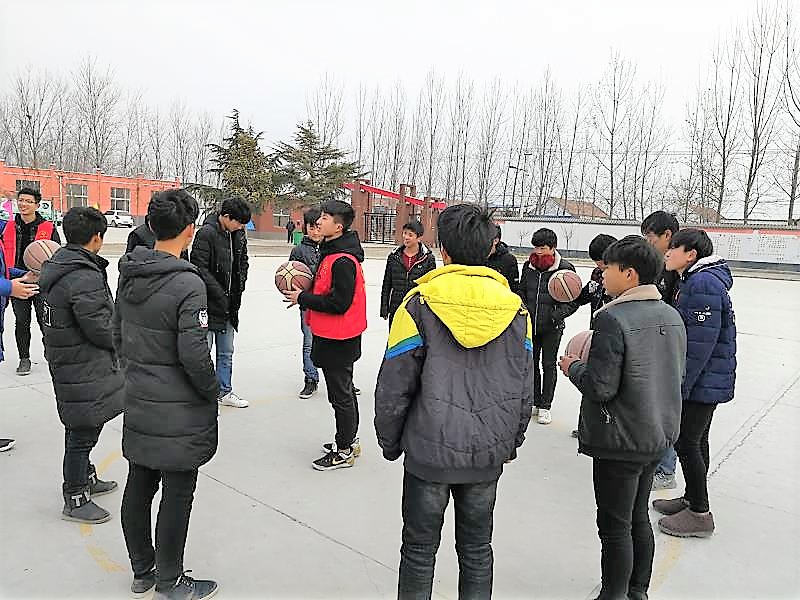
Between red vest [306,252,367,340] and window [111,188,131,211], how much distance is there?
5394cm

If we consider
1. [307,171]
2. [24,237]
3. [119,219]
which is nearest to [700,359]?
[24,237]

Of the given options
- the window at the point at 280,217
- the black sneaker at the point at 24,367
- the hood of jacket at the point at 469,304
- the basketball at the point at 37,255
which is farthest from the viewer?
the window at the point at 280,217

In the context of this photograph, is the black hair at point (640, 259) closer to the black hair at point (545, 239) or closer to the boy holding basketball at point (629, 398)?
the boy holding basketball at point (629, 398)

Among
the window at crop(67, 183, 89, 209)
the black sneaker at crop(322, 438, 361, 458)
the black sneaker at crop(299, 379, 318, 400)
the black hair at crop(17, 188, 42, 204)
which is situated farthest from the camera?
the window at crop(67, 183, 89, 209)

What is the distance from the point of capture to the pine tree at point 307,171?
1517 inches

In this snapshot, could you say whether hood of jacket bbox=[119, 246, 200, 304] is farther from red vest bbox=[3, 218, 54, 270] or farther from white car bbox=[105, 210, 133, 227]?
white car bbox=[105, 210, 133, 227]

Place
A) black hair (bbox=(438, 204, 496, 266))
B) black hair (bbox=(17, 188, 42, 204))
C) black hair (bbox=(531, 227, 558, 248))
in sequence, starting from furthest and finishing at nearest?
black hair (bbox=(17, 188, 42, 204)) → black hair (bbox=(531, 227, 558, 248)) → black hair (bbox=(438, 204, 496, 266))

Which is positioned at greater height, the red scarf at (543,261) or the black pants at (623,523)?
the red scarf at (543,261)

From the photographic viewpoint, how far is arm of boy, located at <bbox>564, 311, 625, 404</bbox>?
2.47 meters

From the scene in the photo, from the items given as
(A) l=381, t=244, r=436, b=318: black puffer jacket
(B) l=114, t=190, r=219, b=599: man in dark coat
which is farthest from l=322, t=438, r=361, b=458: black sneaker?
(A) l=381, t=244, r=436, b=318: black puffer jacket

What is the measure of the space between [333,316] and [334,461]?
1.00 m

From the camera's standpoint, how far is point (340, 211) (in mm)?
3861

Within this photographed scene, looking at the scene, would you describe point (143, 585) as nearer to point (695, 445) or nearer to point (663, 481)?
point (695, 445)

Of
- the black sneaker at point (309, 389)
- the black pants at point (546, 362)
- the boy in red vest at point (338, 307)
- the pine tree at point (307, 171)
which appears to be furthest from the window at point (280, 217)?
the boy in red vest at point (338, 307)
